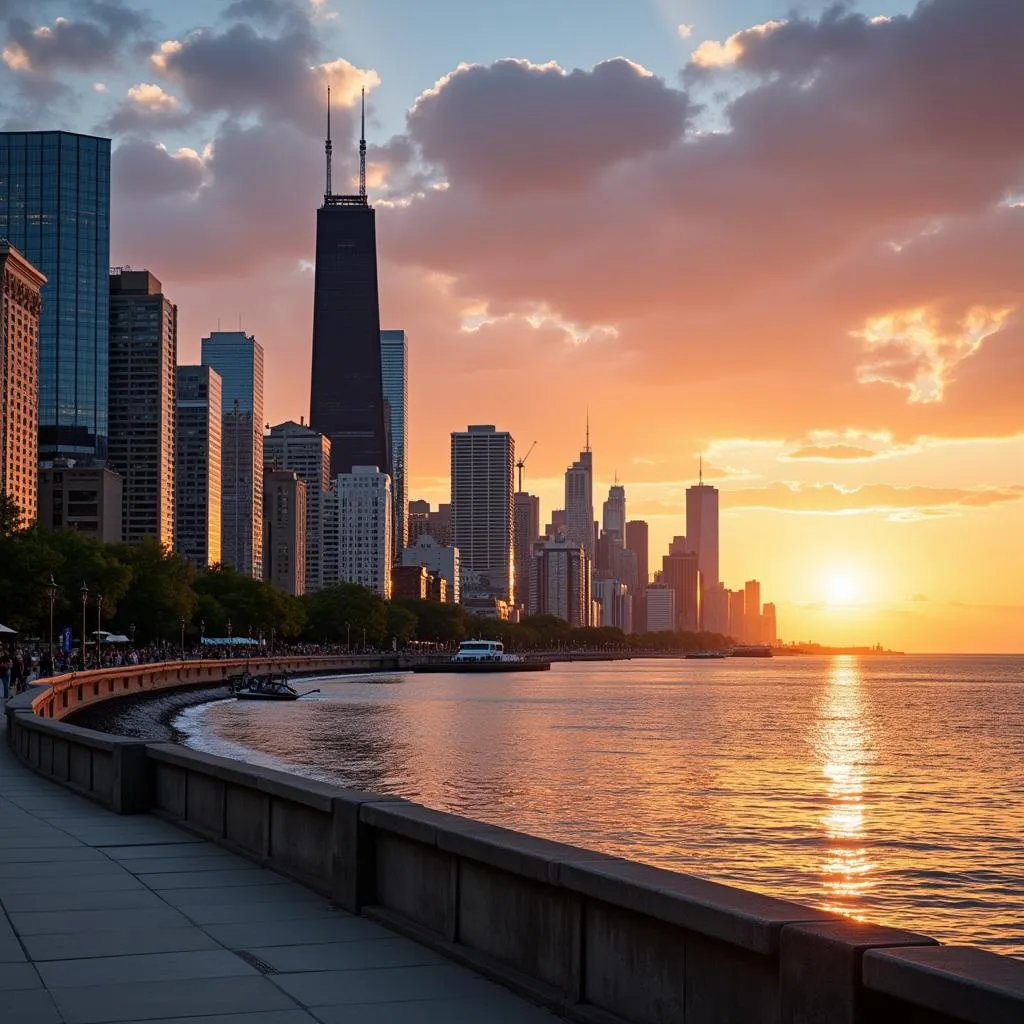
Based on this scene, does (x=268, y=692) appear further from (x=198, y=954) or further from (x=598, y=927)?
(x=598, y=927)

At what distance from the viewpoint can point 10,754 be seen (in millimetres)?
36812

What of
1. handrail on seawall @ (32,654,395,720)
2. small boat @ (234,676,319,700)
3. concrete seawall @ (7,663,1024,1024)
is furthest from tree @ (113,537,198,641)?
concrete seawall @ (7,663,1024,1024)

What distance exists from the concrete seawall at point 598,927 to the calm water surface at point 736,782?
17608 millimetres

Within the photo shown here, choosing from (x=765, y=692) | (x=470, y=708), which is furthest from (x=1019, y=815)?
(x=765, y=692)

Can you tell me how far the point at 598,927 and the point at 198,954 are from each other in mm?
3990

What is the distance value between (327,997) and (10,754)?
28.2 m

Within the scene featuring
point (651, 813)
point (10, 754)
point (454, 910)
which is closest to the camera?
point (454, 910)

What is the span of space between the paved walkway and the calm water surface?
58.3 ft

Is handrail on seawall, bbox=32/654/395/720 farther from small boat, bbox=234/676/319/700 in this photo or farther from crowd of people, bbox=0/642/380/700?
small boat, bbox=234/676/319/700

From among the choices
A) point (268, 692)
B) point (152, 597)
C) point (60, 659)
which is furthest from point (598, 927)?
point (152, 597)

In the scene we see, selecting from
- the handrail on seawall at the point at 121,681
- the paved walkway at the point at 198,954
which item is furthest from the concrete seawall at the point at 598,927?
the handrail on seawall at the point at 121,681

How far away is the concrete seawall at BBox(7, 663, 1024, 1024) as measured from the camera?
24.6 ft

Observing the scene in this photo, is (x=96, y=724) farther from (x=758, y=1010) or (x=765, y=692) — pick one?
(x=765, y=692)

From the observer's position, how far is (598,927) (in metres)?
10.2
